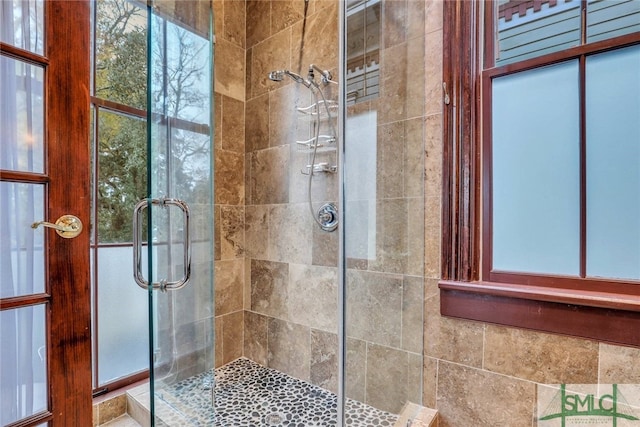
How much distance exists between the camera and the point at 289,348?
186 cm

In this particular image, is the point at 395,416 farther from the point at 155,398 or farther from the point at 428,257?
the point at 155,398

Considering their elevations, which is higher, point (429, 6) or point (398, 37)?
A: point (429, 6)

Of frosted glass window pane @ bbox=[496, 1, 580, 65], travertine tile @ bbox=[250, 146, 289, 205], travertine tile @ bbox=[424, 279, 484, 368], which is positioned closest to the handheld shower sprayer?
travertine tile @ bbox=[250, 146, 289, 205]

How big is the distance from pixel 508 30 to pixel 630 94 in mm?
498

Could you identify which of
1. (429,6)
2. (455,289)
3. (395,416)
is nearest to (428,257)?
(455,289)

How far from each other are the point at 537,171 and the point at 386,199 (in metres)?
0.60

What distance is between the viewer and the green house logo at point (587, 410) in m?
1.00

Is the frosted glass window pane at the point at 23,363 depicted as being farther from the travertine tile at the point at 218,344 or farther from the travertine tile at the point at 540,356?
the travertine tile at the point at 540,356

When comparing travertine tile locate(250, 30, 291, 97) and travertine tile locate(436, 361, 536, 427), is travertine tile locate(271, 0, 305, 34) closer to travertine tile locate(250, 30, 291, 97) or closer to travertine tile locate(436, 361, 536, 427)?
travertine tile locate(250, 30, 291, 97)

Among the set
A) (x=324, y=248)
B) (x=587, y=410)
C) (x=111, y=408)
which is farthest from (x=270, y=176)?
(x=587, y=410)

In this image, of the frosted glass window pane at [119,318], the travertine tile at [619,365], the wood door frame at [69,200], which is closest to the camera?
the travertine tile at [619,365]

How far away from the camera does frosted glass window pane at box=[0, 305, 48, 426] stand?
1011 millimetres

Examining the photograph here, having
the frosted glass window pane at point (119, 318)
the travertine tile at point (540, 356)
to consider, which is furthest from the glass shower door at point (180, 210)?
the travertine tile at point (540, 356)

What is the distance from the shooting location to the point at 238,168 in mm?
2061
